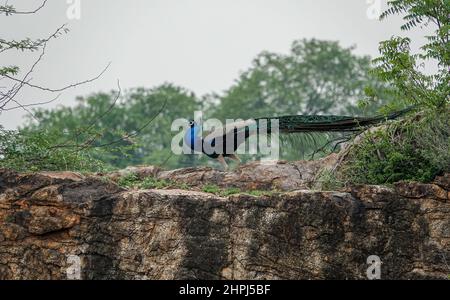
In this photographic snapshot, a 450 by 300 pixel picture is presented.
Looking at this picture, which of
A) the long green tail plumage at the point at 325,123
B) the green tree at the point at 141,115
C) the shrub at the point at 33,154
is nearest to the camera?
the shrub at the point at 33,154

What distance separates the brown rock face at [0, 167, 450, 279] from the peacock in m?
3.09

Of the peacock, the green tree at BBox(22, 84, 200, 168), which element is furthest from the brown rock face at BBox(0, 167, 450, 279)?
the green tree at BBox(22, 84, 200, 168)

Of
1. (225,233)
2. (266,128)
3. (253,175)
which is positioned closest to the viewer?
(225,233)

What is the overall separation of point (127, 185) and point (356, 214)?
3.60 metres

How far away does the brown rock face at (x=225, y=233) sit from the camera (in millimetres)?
11664

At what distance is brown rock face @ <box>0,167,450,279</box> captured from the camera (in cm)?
1166

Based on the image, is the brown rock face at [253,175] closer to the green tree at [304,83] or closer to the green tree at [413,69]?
the green tree at [413,69]

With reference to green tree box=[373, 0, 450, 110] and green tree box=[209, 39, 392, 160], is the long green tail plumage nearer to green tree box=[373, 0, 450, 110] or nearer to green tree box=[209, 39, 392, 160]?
green tree box=[373, 0, 450, 110]

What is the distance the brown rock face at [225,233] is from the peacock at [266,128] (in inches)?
122

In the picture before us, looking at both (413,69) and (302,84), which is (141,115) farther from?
(413,69)

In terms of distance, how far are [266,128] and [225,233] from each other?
4.07 meters

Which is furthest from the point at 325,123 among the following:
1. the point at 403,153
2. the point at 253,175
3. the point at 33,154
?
the point at 33,154

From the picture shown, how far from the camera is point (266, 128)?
618 inches

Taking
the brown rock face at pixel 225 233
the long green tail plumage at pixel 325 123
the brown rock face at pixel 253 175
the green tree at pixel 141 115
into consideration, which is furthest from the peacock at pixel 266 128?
the green tree at pixel 141 115
